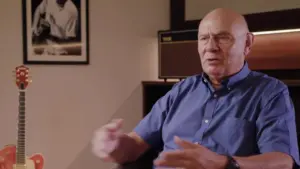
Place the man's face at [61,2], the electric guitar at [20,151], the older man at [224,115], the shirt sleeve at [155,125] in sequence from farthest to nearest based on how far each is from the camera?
the man's face at [61,2]
the electric guitar at [20,151]
the shirt sleeve at [155,125]
the older man at [224,115]

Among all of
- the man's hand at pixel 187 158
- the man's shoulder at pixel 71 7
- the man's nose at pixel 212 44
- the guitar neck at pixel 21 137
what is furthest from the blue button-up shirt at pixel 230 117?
the man's shoulder at pixel 71 7

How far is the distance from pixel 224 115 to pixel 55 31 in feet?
4.21

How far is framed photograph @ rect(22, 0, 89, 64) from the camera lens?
2.18 metres

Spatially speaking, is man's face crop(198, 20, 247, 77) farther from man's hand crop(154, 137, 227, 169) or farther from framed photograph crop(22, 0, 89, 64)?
framed photograph crop(22, 0, 89, 64)

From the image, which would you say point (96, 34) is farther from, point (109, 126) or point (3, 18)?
point (109, 126)

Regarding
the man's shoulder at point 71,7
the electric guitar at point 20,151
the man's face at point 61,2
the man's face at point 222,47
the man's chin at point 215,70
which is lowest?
the electric guitar at point 20,151

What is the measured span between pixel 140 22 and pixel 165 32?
27 centimetres

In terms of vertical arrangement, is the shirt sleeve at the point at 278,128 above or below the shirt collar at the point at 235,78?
below

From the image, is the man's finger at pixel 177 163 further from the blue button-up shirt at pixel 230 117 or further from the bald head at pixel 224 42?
the bald head at pixel 224 42

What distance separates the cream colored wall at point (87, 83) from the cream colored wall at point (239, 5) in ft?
0.72

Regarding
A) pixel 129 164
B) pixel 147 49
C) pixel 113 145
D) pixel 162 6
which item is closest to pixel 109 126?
pixel 113 145

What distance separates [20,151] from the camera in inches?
73.0

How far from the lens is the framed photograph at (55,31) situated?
2176 millimetres

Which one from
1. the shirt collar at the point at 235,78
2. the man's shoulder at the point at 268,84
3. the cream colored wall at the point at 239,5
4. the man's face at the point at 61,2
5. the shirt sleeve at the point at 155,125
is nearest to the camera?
the man's shoulder at the point at 268,84
